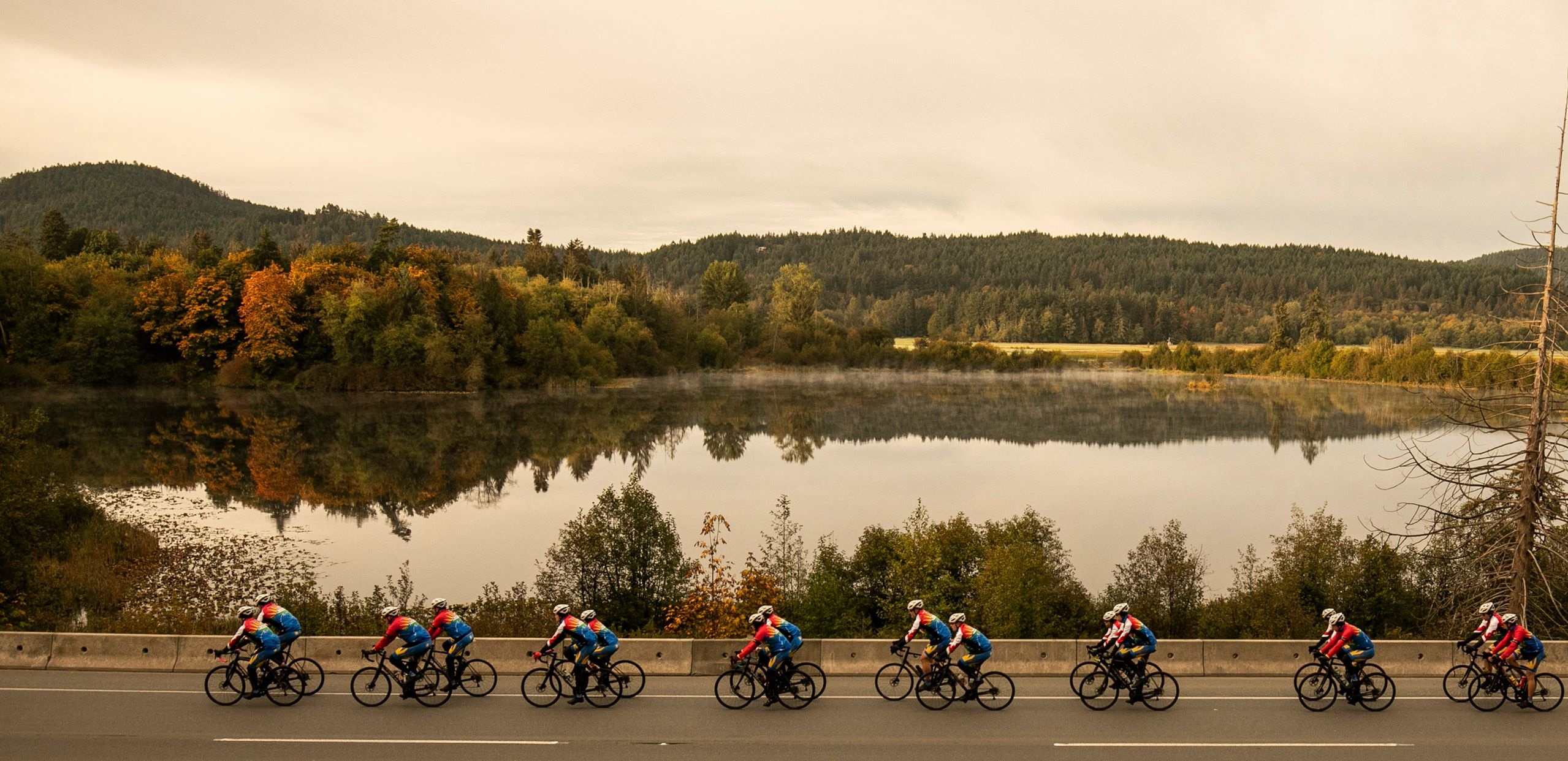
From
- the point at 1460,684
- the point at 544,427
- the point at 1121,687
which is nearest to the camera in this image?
the point at 1121,687

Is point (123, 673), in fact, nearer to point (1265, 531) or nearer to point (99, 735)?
point (99, 735)

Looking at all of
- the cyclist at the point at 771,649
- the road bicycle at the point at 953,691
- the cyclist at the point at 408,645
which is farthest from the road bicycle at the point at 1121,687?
the cyclist at the point at 408,645

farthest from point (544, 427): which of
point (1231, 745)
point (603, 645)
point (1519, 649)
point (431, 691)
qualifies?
point (1519, 649)

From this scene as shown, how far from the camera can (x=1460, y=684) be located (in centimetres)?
1872

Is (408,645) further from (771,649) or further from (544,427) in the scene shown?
(544,427)

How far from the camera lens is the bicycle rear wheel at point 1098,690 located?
1756 cm

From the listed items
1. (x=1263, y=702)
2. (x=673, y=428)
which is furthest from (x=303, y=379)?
(x=1263, y=702)

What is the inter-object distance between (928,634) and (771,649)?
111 inches

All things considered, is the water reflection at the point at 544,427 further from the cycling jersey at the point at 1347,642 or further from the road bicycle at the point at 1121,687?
the cycling jersey at the point at 1347,642

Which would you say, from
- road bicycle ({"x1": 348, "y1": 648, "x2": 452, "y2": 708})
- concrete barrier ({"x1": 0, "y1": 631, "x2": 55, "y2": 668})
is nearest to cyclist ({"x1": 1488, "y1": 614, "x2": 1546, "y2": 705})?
road bicycle ({"x1": 348, "y1": 648, "x2": 452, "y2": 708})

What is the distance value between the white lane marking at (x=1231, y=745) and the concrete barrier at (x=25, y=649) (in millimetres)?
18609

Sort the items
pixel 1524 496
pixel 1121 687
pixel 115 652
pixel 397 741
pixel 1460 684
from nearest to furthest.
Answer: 1. pixel 397 741
2. pixel 1121 687
3. pixel 1460 684
4. pixel 115 652
5. pixel 1524 496

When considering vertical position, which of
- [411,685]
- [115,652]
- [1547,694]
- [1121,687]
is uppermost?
[1547,694]

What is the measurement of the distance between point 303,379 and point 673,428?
47.6 meters
